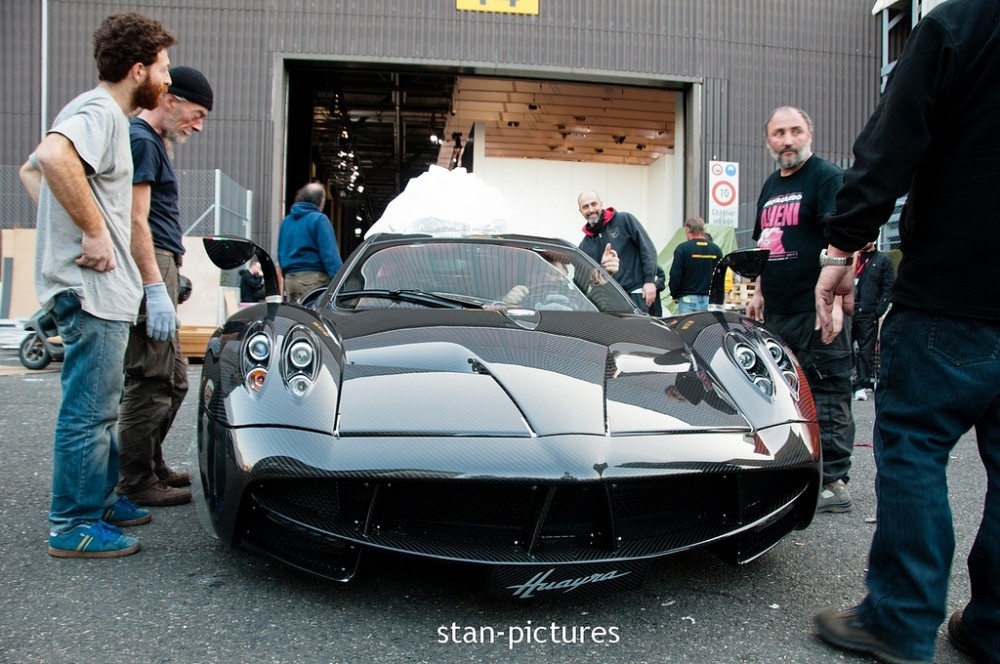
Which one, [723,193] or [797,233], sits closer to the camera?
[797,233]

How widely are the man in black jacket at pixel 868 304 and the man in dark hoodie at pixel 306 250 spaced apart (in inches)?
199

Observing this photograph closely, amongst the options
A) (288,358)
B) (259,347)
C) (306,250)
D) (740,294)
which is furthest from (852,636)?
(740,294)

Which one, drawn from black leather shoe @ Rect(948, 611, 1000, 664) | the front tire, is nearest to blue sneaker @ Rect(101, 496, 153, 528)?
black leather shoe @ Rect(948, 611, 1000, 664)

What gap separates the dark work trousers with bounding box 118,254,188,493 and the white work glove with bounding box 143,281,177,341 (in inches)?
8.1

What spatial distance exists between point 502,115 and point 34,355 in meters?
Result: 10.9

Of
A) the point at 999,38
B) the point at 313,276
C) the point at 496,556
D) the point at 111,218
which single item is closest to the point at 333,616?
the point at 496,556

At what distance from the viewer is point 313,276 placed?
5664 millimetres

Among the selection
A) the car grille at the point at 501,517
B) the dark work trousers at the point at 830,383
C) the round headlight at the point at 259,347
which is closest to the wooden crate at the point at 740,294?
the dark work trousers at the point at 830,383

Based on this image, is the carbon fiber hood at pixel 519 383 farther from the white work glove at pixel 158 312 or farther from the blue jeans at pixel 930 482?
the white work glove at pixel 158 312

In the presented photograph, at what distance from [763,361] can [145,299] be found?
2137 mm

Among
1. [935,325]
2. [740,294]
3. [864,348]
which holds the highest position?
[740,294]

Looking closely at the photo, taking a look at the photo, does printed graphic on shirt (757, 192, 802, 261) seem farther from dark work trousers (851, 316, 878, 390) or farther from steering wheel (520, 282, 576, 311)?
dark work trousers (851, 316, 878, 390)

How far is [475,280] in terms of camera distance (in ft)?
10.5

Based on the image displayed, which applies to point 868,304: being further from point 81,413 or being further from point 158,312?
point 81,413
